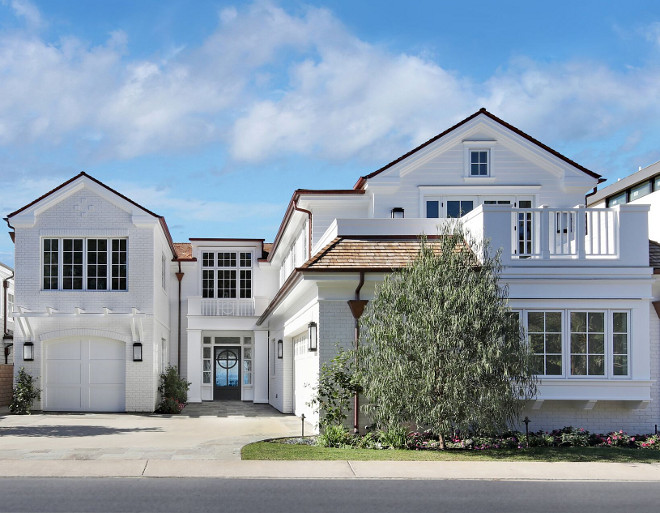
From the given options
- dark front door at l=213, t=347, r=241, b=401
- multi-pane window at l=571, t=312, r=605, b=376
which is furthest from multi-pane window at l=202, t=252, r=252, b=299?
multi-pane window at l=571, t=312, r=605, b=376

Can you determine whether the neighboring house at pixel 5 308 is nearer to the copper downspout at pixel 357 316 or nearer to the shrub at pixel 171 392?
the shrub at pixel 171 392

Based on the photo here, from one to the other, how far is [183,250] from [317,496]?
24063mm

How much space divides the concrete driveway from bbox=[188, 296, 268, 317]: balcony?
6078 millimetres

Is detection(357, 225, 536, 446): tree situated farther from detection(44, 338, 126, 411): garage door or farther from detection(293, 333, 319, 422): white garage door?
detection(44, 338, 126, 411): garage door

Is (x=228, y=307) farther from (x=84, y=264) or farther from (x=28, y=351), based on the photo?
(x=28, y=351)

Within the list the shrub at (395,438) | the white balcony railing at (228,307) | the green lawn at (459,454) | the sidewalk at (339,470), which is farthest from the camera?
the white balcony railing at (228,307)

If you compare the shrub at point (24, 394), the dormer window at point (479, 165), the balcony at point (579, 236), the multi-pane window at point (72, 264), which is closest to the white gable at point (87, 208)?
the multi-pane window at point (72, 264)

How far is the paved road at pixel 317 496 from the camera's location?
9.53 m

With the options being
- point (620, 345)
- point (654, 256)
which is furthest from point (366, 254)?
point (654, 256)

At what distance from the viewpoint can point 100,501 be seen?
9805mm

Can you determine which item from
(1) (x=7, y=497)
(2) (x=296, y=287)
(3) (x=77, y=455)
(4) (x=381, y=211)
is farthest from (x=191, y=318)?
Answer: (1) (x=7, y=497)

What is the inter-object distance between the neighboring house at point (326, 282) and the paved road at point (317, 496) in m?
4.72

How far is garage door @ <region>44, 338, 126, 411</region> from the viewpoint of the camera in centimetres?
2450

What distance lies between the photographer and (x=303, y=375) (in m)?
20.9
